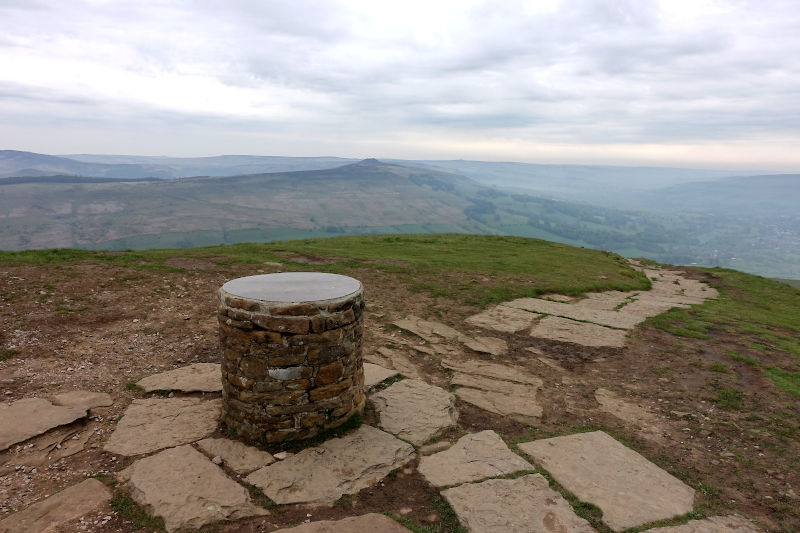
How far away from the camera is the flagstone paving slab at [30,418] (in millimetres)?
5582

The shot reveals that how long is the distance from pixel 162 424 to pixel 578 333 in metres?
9.40

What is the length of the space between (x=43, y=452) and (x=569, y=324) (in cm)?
1112

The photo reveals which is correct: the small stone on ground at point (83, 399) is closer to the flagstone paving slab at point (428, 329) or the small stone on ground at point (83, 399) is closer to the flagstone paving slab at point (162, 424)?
the flagstone paving slab at point (162, 424)

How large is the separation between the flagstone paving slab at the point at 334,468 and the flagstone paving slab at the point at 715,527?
3157 millimetres

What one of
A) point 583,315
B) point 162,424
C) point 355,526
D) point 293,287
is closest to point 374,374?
point 293,287

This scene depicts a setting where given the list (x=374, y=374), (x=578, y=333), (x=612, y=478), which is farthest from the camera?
(x=578, y=333)

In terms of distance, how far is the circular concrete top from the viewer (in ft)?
19.1

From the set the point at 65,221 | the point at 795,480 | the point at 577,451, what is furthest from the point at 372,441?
the point at 65,221

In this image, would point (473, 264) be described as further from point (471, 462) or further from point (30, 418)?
point (30, 418)

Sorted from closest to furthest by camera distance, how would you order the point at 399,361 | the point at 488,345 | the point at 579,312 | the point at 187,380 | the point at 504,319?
the point at 187,380, the point at 399,361, the point at 488,345, the point at 504,319, the point at 579,312

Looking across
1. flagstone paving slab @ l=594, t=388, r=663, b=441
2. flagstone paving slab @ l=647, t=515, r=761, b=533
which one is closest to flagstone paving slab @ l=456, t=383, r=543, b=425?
flagstone paving slab @ l=594, t=388, r=663, b=441

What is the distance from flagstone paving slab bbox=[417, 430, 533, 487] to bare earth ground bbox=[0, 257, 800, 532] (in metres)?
0.25

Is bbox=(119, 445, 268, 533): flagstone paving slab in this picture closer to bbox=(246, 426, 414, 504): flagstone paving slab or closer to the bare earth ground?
the bare earth ground

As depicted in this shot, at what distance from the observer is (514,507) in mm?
4785
